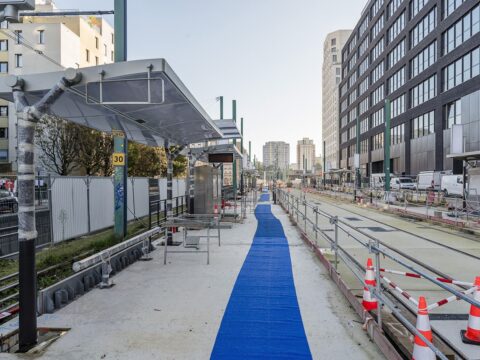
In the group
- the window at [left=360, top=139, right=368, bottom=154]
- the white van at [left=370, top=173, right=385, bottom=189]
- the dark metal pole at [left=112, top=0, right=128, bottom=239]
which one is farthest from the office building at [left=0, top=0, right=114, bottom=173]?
the window at [left=360, top=139, right=368, bottom=154]

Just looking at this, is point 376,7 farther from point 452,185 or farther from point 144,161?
point 144,161

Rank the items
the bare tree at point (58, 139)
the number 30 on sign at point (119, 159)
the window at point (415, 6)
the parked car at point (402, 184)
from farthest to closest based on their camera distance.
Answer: the window at point (415, 6) < the parked car at point (402, 184) < the bare tree at point (58, 139) < the number 30 on sign at point (119, 159)

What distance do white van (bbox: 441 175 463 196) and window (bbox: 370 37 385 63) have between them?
112ft

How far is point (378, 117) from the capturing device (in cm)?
5884

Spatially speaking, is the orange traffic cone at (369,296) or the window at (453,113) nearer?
the orange traffic cone at (369,296)

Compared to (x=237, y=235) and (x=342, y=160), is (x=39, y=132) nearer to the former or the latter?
(x=237, y=235)

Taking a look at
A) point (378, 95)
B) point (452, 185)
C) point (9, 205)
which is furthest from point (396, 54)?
point (9, 205)

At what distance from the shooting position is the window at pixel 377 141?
57.5m

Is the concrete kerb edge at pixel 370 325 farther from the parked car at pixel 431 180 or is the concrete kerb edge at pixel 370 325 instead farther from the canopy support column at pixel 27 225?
the parked car at pixel 431 180

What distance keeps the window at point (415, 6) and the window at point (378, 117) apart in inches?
589

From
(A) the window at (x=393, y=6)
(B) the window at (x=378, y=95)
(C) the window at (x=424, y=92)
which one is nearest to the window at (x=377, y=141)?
(B) the window at (x=378, y=95)

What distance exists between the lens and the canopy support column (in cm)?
424

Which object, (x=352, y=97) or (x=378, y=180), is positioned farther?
(x=352, y=97)

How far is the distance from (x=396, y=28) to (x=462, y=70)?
64.8 feet
